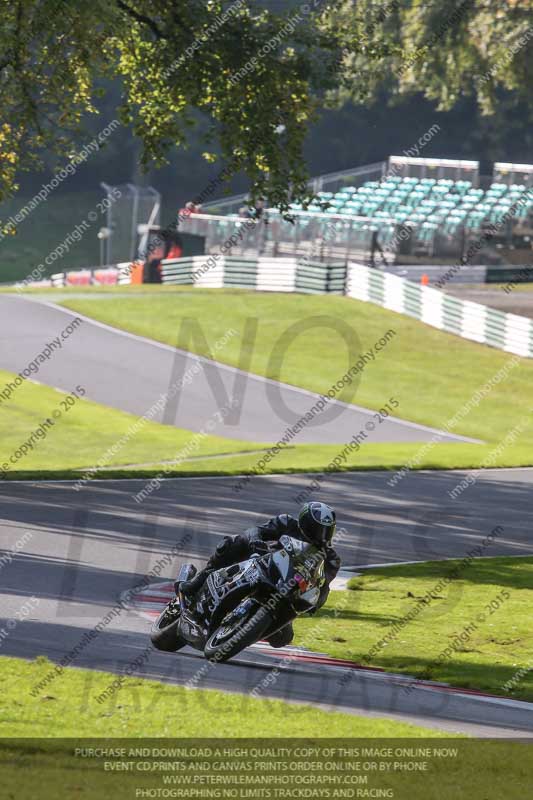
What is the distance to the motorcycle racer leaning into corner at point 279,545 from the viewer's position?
1045cm

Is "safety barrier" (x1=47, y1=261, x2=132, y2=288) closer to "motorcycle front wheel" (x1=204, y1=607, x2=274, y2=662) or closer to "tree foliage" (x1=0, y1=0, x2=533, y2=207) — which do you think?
"tree foliage" (x1=0, y1=0, x2=533, y2=207)

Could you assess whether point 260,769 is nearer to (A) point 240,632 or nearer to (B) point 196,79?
(A) point 240,632

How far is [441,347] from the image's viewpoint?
134ft

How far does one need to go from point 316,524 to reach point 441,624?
4.42 meters

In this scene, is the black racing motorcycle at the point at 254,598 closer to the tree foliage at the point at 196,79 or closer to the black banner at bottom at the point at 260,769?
the black banner at bottom at the point at 260,769

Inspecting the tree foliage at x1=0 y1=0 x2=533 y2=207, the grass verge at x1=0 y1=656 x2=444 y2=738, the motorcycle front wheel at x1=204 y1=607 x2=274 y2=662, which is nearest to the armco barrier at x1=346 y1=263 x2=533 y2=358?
the tree foliage at x1=0 y1=0 x2=533 y2=207

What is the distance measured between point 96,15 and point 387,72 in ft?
209

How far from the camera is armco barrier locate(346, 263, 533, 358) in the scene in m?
40.5

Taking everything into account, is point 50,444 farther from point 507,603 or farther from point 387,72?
point 387,72

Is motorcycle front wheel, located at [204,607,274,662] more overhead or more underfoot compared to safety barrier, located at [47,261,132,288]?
more overhead

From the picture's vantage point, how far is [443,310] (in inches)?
1692

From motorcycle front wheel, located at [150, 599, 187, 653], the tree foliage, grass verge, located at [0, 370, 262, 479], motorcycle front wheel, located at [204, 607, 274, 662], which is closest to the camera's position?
motorcycle front wheel, located at [204, 607, 274, 662]

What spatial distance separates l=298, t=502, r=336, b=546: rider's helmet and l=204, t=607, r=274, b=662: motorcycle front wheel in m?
0.78

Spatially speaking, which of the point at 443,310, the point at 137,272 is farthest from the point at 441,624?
the point at 137,272
